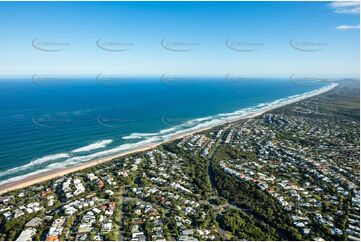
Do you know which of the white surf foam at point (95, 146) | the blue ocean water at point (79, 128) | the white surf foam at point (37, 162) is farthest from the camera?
the white surf foam at point (95, 146)

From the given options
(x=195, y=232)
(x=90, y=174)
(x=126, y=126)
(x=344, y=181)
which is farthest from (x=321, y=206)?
(x=126, y=126)

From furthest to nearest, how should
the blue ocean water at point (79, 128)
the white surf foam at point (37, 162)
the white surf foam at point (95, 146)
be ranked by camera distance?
1. the white surf foam at point (95, 146)
2. the blue ocean water at point (79, 128)
3. the white surf foam at point (37, 162)

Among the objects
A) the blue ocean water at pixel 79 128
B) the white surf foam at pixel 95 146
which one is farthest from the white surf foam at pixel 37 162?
the white surf foam at pixel 95 146

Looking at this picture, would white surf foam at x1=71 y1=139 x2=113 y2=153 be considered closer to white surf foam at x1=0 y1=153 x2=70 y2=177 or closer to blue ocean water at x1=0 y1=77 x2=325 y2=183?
blue ocean water at x1=0 y1=77 x2=325 y2=183

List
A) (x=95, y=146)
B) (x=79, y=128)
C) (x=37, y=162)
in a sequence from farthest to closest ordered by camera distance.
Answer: (x=79, y=128) → (x=95, y=146) → (x=37, y=162)

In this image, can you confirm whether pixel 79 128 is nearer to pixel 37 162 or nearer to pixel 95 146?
pixel 95 146

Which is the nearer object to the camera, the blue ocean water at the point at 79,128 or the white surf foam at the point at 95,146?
the blue ocean water at the point at 79,128

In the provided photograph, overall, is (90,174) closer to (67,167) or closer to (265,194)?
(67,167)

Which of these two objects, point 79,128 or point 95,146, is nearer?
point 95,146

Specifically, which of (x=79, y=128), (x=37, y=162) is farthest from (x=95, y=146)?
(x=79, y=128)

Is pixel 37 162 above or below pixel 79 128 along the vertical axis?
below

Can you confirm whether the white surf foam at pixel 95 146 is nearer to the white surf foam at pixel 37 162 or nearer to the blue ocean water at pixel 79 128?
the blue ocean water at pixel 79 128
